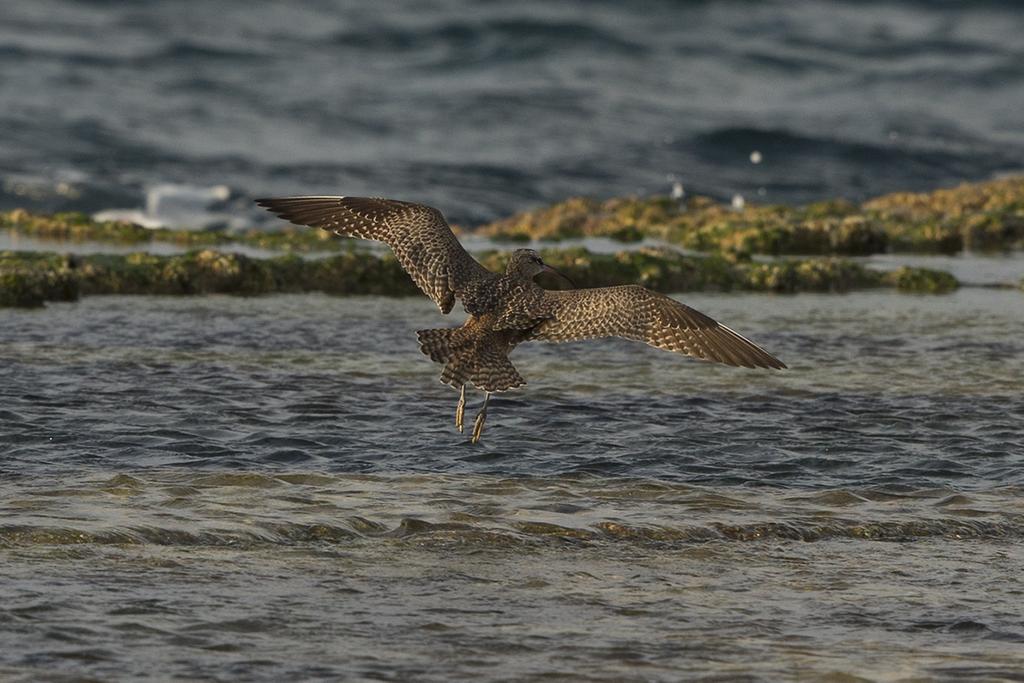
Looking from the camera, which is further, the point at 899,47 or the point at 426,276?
the point at 899,47

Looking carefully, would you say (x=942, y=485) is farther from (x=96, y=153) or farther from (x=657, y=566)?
(x=96, y=153)

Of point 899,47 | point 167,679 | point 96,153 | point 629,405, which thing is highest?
point 899,47

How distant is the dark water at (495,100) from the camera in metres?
27.7

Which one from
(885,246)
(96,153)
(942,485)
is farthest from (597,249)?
(96,153)

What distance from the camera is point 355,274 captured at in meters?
14.6

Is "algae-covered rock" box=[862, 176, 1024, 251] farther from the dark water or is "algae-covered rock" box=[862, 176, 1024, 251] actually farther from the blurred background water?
the dark water

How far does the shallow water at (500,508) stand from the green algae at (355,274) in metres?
0.79

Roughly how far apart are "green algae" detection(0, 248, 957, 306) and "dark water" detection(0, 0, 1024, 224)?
10010 mm

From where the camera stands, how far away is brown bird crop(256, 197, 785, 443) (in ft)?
30.4

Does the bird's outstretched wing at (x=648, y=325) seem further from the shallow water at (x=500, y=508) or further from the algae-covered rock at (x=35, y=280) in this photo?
the algae-covered rock at (x=35, y=280)

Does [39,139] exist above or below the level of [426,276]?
above

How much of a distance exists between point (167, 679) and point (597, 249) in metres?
11.2

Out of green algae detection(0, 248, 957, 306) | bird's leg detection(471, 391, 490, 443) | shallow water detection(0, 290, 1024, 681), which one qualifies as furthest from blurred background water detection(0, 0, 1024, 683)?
green algae detection(0, 248, 957, 306)

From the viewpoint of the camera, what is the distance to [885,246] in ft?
57.1
